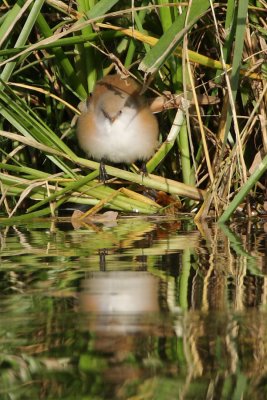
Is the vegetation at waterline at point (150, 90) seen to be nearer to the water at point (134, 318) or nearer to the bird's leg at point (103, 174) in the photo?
the bird's leg at point (103, 174)

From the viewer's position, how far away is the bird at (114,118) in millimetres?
5906

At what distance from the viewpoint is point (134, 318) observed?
9.62 ft

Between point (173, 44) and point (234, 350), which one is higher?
point (173, 44)

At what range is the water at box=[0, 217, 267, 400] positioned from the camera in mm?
2371

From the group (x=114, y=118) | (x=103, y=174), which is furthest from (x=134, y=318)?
(x=114, y=118)

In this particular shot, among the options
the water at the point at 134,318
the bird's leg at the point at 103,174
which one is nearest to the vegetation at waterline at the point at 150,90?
the bird's leg at the point at 103,174

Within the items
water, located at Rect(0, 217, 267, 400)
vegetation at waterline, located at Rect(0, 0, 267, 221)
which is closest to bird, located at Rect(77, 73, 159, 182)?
vegetation at waterline, located at Rect(0, 0, 267, 221)

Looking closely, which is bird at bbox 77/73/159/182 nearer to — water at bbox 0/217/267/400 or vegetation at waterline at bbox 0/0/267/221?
vegetation at waterline at bbox 0/0/267/221

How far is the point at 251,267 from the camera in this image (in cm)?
374

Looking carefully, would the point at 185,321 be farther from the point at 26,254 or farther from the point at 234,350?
→ the point at 26,254

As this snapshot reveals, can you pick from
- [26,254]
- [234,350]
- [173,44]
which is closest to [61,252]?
[26,254]

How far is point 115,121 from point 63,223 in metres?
1.25

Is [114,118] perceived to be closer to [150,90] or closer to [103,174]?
[150,90]

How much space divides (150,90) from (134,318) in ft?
10.4
